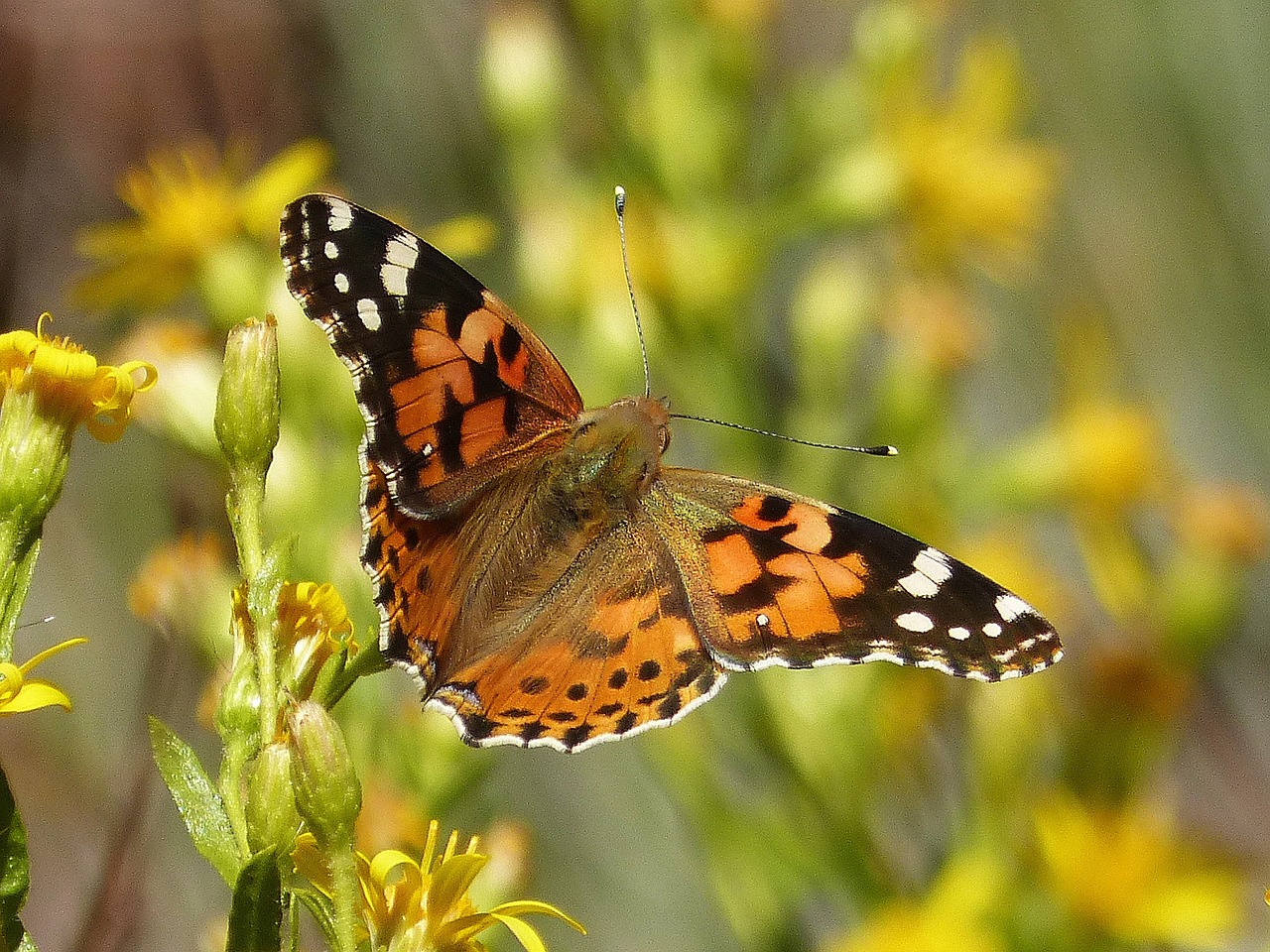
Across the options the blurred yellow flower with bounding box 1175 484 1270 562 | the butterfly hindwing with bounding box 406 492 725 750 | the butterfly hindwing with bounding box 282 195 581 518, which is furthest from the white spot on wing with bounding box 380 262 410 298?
the blurred yellow flower with bounding box 1175 484 1270 562

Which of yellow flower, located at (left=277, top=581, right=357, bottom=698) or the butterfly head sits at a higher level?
the butterfly head

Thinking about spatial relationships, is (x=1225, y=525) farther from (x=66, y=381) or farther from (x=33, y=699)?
(x=33, y=699)

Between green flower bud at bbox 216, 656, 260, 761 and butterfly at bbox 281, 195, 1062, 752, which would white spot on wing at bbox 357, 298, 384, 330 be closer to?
butterfly at bbox 281, 195, 1062, 752

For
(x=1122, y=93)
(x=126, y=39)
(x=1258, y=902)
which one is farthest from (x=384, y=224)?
(x=1122, y=93)

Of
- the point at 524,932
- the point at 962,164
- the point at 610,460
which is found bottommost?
the point at 524,932

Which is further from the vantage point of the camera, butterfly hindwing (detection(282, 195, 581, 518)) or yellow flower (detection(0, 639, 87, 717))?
butterfly hindwing (detection(282, 195, 581, 518))

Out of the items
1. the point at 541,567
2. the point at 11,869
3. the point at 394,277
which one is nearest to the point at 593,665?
the point at 541,567

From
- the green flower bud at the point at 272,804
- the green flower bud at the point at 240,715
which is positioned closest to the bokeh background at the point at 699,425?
the green flower bud at the point at 240,715
